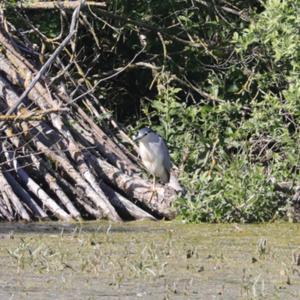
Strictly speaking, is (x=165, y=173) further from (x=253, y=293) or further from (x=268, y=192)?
(x=253, y=293)

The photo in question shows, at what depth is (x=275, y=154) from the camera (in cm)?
883

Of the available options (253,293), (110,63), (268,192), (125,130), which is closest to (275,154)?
(268,192)

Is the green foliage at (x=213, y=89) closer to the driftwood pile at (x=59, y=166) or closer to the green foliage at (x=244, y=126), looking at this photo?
the green foliage at (x=244, y=126)

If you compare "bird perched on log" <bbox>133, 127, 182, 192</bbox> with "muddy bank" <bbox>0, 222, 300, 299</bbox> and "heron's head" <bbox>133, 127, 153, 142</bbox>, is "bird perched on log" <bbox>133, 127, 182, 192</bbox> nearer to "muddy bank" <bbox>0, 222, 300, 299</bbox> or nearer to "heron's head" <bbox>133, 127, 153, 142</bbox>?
"heron's head" <bbox>133, 127, 153, 142</bbox>

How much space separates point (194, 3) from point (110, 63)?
3.87 feet

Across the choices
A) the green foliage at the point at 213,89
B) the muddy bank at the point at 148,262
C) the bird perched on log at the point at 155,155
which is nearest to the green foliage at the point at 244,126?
the green foliage at the point at 213,89

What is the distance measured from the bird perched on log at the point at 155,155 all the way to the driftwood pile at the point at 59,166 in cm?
14

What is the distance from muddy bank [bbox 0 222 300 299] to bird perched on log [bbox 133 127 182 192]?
1222 millimetres

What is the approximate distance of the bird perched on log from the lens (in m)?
8.96

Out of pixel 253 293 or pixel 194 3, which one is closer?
pixel 253 293

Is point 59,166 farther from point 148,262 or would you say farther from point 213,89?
point 148,262

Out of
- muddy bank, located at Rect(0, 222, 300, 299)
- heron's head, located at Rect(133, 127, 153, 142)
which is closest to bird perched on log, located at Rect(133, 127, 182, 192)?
heron's head, located at Rect(133, 127, 153, 142)

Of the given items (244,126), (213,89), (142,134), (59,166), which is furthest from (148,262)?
(213,89)

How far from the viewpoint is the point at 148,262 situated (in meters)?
5.88
